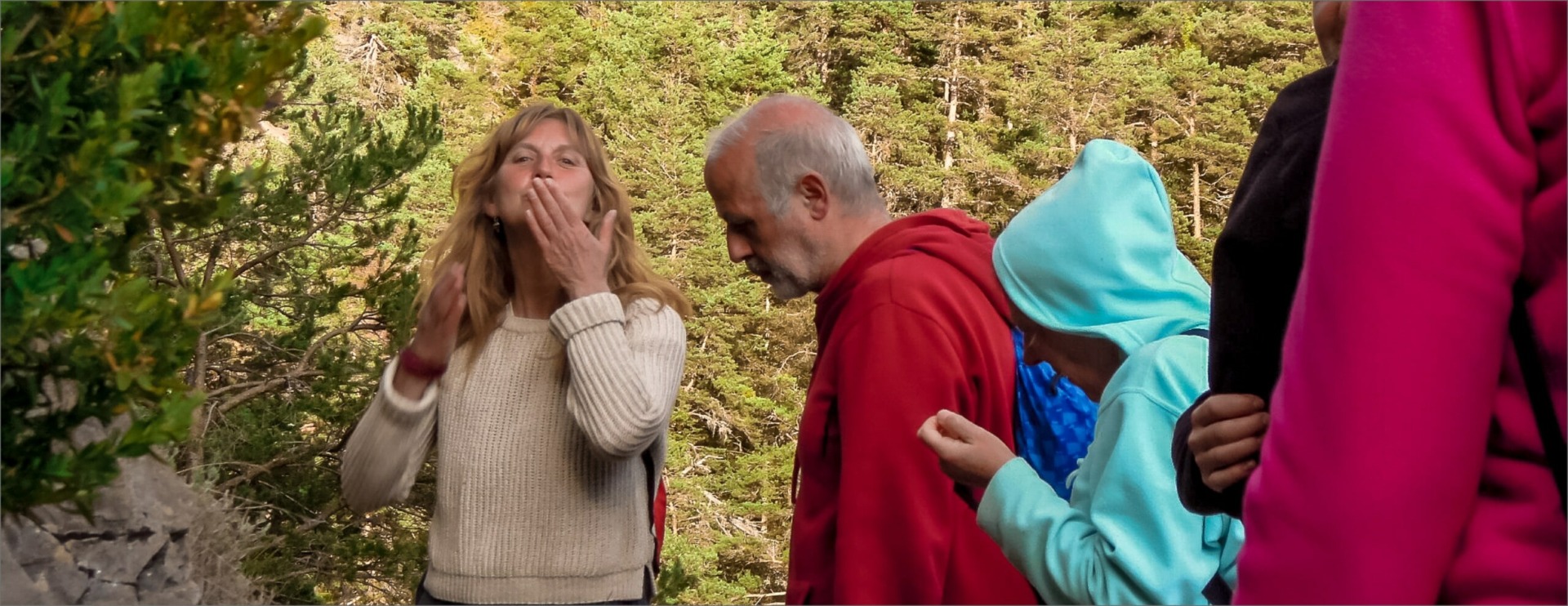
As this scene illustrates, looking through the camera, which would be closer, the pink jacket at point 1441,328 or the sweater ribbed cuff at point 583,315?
the pink jacket at point 1441,328

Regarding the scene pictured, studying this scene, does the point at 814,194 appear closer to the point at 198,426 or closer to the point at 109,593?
the point at 109,593

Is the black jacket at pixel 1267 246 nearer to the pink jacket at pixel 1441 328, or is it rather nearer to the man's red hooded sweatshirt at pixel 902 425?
the pink jacket at pixel 1441 328

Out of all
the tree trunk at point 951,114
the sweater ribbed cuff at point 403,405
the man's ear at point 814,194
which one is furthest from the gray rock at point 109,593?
the tree trunk at point 951,114

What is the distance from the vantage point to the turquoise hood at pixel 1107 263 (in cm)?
135

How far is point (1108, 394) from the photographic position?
4.19ft

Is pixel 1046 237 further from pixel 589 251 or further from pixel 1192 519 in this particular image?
→ pixel 589 251

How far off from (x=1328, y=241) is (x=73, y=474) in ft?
2.76

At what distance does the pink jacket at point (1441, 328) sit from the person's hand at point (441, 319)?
1270mm

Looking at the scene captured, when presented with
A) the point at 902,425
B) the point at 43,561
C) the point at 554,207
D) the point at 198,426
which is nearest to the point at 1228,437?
the point at 902,425

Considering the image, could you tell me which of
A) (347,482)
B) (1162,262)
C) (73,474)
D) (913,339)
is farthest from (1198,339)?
(347,482)

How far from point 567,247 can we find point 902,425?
1.74 ft

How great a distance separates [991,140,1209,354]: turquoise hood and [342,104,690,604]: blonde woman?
1.66 feet

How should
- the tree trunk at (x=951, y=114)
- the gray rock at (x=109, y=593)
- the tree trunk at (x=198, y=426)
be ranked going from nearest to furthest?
the gray rock at (x=109, y=593) < the tree trunk at (x=198, y=426) < the tree trunk at (x=951, y=114)

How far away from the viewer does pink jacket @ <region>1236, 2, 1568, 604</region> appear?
528 millimetres
